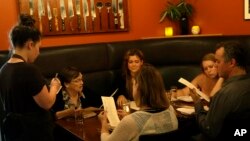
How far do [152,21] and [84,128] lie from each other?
2.66 metres

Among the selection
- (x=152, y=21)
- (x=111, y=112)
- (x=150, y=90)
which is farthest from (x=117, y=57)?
(x=150, y=90)

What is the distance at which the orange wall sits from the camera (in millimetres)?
3586

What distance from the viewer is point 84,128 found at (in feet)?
7.21

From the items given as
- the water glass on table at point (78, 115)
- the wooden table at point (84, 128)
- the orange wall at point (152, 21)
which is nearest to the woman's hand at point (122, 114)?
the wooden table at point (84, 128)

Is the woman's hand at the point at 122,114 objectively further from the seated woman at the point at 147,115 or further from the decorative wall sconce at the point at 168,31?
the decorative wall sconce at the point at 168,31

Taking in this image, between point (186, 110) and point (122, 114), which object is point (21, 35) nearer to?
point (122, 114)

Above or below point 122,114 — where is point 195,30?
above

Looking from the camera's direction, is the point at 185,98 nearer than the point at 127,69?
Yes

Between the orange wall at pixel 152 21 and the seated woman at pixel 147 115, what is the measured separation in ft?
7.32

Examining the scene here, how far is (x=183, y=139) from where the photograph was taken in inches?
71.8

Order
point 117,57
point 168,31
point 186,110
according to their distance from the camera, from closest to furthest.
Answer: point 186,110
point 117,57
point 168,31

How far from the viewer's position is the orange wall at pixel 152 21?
3.59m

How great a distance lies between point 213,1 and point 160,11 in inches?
29.1

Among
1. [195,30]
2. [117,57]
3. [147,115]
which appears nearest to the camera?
[147,115]
